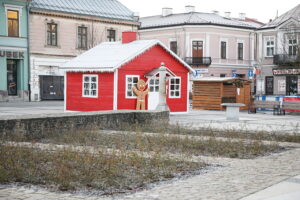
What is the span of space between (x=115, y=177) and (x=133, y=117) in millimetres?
10379

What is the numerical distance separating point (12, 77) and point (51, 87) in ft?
10.4

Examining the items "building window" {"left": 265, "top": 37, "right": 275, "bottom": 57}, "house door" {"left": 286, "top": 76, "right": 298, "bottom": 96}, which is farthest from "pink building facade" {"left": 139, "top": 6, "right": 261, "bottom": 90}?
"house door" {"left": 286, "top": 76, "right": 298, "bottom": 96}

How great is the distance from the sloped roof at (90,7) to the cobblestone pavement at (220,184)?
32044 millimetres

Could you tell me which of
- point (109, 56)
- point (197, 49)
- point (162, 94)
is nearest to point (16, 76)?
point (109, 56)

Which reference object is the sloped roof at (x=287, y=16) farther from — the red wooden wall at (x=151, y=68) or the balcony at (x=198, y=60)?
the red wooden wall at (x=151, y=68)

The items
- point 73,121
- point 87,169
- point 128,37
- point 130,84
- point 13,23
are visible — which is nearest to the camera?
point 87,169

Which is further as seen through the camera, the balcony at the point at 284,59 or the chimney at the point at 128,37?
the balcony at the point at 284,59

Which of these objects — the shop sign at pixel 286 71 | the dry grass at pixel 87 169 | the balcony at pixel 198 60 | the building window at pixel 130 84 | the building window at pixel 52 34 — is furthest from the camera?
the balcony at pixel 198 60

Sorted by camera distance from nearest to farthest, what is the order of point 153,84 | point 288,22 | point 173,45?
point 153,84 → point 288,22 → point 173,45

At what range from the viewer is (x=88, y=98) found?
2717 cm

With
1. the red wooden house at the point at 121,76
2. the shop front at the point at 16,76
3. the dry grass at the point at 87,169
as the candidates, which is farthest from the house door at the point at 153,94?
the dry grass at the point at 87,169

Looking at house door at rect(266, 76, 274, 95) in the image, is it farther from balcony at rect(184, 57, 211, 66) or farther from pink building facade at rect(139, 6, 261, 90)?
balcony at rect(184, 57, 211, 66)

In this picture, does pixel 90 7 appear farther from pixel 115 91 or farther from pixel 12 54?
pixel 115 91

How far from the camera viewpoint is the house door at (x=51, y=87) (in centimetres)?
4028
